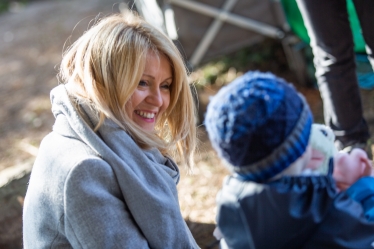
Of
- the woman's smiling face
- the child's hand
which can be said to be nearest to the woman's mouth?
the woman's smiling face

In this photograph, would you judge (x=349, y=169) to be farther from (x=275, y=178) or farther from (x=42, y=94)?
(x=42, y=94)

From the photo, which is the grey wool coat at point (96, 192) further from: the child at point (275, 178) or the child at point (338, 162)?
the child at point (338, 162)

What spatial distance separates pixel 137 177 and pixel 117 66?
429 millimetres

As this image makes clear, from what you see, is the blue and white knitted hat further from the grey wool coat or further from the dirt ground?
the dirt ground

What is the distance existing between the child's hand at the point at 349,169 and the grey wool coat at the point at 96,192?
2.20 feet

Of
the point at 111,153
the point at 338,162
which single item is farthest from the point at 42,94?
the point at 338,162

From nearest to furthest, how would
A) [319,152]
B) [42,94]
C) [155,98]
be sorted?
[319,152] < [155,98] < [42,94]

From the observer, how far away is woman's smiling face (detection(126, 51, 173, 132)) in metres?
2.04

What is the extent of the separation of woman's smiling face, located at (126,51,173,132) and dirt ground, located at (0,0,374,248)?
1.07 meters

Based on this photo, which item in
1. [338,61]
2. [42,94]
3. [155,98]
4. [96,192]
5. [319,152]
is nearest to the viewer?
[319,152]

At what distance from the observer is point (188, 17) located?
4.37 metres

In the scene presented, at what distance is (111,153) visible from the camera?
181cm

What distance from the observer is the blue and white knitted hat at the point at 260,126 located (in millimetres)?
1294

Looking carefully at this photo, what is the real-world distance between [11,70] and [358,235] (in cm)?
724
